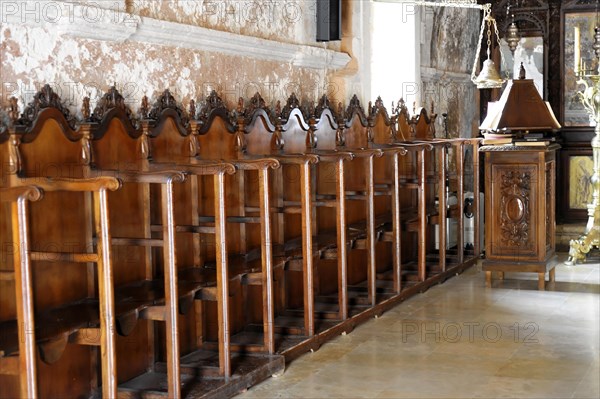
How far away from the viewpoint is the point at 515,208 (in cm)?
681

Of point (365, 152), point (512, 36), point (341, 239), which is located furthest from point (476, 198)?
point (341, 239)

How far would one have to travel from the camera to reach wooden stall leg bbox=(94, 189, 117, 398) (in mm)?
3355

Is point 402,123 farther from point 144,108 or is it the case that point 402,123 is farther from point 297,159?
point 144,108

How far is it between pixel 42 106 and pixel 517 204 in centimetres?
400

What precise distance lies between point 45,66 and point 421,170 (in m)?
3.38

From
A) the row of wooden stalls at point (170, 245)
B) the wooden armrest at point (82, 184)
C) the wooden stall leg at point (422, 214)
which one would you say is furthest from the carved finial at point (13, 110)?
the wooden stall leg at point (422, 214)

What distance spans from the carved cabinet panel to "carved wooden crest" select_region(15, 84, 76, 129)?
3.64 metres

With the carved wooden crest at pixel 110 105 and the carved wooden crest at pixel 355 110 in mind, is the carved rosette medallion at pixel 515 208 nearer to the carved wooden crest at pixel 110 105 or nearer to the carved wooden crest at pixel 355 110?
the carved wooden crest at pixel 355 110

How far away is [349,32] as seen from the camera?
7359 mm

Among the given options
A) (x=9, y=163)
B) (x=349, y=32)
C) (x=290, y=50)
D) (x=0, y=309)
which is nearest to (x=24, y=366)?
(x=0, y=309)

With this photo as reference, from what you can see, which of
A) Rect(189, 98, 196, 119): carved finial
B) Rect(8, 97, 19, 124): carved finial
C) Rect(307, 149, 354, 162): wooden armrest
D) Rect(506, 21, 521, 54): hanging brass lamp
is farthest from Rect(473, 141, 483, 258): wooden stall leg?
Rect(8, 97, 19, 124): carved finial

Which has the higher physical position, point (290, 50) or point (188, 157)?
point (290, 50)

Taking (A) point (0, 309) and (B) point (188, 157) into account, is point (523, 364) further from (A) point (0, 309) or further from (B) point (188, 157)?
(A) point (0, 309)

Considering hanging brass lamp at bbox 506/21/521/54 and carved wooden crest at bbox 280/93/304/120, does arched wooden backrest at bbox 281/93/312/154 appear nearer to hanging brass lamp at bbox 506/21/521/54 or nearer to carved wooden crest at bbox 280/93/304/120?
carved wooden crest at bbox 280/93/304/120
